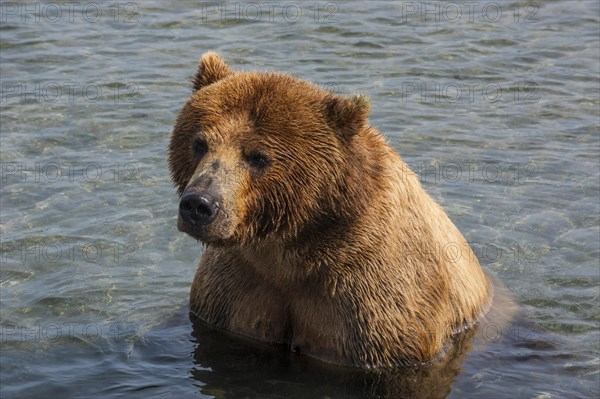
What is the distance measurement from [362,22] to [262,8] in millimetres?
1555

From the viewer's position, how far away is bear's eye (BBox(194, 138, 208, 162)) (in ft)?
23.6

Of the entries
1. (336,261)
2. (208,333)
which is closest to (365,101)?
(336,261)

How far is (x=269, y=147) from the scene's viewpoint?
23.6 ft

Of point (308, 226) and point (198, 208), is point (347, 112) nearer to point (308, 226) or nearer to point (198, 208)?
point (308, 226)

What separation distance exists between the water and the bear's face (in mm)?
1342

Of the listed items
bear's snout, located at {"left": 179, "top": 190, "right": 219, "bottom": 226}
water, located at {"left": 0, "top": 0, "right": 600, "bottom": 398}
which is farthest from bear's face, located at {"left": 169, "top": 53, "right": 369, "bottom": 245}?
water, located at {"left": 0, "top": 0, "right": 600, "bottom": 398}

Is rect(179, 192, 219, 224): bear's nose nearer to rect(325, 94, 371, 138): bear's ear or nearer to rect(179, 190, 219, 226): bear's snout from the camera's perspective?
rect(179, 190, 219, 226): bear's snout

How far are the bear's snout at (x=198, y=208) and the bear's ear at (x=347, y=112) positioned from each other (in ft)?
3.30

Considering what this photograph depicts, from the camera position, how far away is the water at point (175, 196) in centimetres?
827

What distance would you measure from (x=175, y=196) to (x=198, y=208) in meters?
4.53

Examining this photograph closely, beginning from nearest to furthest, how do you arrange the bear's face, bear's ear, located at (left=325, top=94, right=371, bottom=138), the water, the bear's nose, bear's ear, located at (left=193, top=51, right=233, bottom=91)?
the bear's nose → the bear's face → bear's ear, located at (left=325, top=94, right=371, bottom=138) → bear's ear, located at (left=193, top=51, right=233, bottom=91) → the water

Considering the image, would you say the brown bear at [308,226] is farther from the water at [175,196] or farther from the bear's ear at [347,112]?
the water at [175,196]

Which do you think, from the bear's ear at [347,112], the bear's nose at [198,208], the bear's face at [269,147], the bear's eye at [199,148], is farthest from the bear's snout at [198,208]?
the bear's ear at [347,112]

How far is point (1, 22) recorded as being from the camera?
53.2 feet
